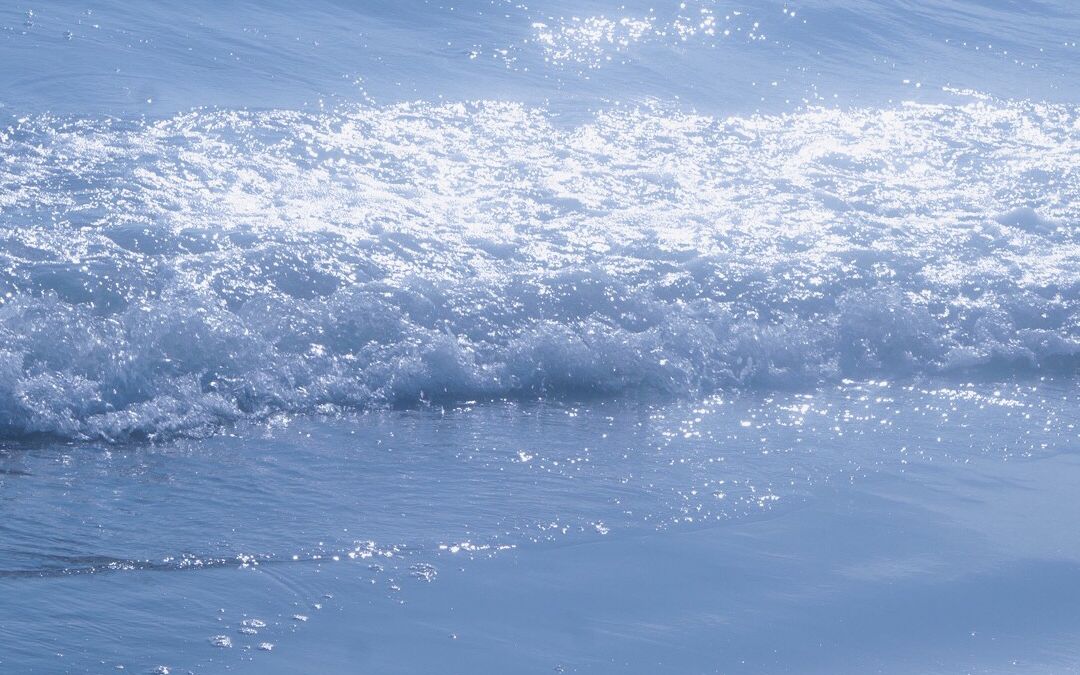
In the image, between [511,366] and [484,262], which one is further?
[484,262]

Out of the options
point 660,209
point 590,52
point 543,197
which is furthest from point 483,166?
point 590,52

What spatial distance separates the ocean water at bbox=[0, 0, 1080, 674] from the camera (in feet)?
11.1

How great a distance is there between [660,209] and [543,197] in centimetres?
64

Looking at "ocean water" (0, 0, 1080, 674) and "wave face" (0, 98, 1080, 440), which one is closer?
"ocean water" (0, 0, 1080, 674)

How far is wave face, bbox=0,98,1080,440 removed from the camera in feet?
15.4

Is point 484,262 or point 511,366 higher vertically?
point 484,262

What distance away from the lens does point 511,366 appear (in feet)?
16.4

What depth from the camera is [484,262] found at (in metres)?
5.78

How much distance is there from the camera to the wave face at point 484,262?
4695mm

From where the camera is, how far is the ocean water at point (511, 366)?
3379 mm

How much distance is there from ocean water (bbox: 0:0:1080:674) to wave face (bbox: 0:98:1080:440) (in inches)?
0.9

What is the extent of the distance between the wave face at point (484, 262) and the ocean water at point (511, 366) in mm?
22

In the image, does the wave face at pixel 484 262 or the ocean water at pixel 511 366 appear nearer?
the ocean water at pixel 511 366

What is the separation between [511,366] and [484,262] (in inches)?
36.4
